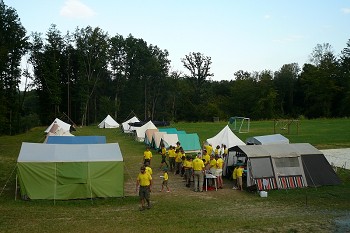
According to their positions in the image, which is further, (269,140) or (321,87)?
(321,87)

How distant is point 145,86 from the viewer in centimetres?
7312

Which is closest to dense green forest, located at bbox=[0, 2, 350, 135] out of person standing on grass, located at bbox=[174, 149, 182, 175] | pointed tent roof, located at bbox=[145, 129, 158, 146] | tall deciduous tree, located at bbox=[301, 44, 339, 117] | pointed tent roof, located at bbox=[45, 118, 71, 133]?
tall deciduous tree, located at bbox=[301, 44, 339, 117]

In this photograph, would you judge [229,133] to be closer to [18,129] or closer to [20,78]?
[18,129]

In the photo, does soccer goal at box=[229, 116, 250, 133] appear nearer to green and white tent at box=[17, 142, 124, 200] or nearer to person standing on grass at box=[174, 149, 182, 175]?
person standing on grass at box=[174, 149, 182, 175]

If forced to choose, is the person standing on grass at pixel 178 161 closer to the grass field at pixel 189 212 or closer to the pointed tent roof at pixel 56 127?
the grass field at pixel 189 212

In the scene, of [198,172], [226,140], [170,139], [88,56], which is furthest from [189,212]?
[88,56]

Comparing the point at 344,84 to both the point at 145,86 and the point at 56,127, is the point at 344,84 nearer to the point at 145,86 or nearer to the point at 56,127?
the point at 145,86

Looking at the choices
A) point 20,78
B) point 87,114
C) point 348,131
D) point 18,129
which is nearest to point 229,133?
point 348,131

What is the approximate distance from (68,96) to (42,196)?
5126 centimetres

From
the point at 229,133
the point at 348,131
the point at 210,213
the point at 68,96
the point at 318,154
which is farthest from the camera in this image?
the point at 68,96

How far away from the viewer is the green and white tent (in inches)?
581

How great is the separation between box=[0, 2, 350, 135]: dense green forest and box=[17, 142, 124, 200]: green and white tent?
4293 cm

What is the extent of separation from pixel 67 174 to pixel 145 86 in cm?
5873

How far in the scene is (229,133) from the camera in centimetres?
2647
